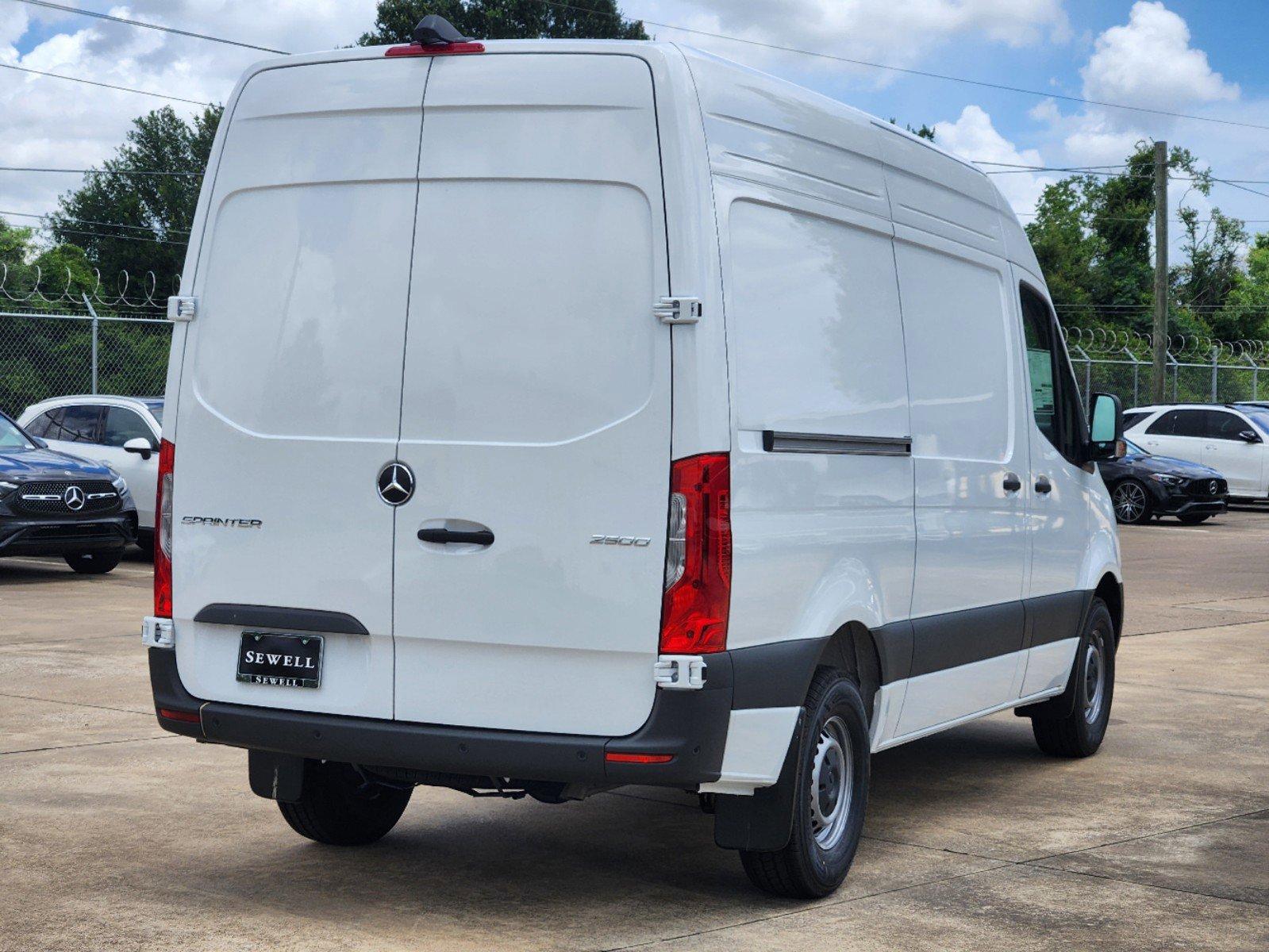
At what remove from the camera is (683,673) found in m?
4.64

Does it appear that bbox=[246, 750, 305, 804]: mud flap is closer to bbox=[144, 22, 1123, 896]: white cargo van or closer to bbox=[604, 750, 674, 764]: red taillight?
bbox=[144, 22, 1123, 896]: white cargo van

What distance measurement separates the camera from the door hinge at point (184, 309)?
532 cm

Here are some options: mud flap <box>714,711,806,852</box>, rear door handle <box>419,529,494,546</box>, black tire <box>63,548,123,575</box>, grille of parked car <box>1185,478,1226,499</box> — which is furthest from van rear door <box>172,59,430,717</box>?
grille of parked car <box>1185,478,1226,499</box>

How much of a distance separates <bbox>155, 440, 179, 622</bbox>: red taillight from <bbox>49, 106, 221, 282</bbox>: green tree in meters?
74.3

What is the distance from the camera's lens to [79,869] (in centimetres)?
554

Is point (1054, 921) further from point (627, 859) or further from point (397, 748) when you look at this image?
point (397, 748)

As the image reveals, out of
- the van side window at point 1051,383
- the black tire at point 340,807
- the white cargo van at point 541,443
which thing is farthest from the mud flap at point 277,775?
the van side window at point 1051,383

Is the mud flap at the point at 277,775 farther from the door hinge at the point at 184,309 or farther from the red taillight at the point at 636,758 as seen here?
the door hinge at the point at 184,309

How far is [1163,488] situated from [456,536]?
21.9 meters

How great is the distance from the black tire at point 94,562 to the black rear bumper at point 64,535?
226 millimetres

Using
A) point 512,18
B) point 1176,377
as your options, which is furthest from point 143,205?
point 1176,377

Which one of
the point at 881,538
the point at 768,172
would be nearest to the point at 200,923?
the point at 881,538

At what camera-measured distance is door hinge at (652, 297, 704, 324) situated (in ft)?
15.3

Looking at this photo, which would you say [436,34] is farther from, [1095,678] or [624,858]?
[1095,678]
